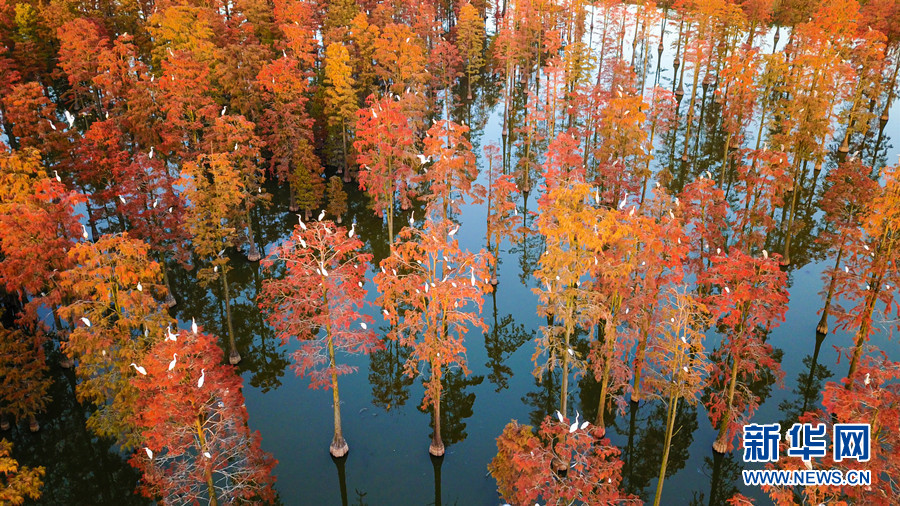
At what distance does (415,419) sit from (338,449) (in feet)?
13.7

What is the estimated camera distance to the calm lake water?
25.6 meters

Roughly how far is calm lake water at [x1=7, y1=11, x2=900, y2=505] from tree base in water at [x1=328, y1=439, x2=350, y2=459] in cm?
40

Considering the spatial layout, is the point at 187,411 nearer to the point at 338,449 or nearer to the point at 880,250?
the point at 338,449

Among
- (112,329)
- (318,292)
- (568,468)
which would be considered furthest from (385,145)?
(568,468)

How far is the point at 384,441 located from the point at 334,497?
3.55 meters

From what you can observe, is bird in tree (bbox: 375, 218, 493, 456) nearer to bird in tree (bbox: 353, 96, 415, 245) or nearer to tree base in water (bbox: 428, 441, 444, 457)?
tree base in water (bbox: 428, 441, 444, 457)

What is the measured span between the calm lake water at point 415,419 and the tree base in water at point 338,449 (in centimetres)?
40

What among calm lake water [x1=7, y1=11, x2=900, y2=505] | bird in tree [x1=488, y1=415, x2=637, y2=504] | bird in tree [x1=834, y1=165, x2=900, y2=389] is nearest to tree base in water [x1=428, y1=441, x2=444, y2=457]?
calm lake water [x1=7, y1=11, x2=900, y2=505]

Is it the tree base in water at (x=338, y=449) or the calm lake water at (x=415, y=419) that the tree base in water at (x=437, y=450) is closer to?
the calm lake water at (x=415, y=419)

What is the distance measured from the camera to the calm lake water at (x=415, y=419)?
83.9 ft

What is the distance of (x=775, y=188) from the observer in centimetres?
3147

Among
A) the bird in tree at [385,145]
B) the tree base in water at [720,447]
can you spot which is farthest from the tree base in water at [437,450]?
the bird in tree at [385,145]

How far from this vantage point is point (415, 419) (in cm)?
2933

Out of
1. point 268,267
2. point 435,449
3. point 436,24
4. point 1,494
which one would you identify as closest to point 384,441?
point 435,449
